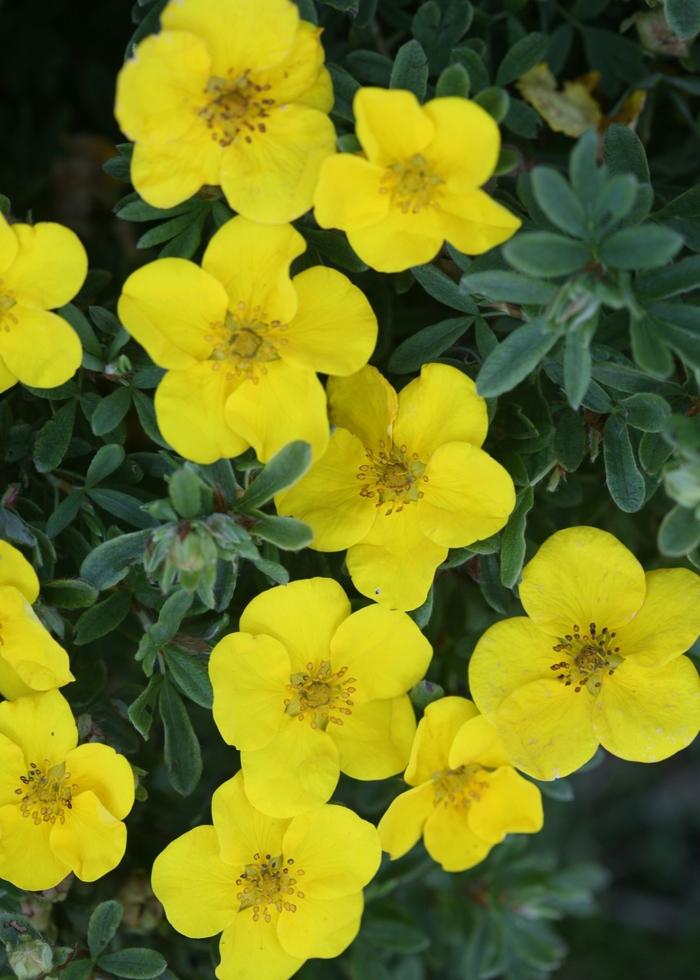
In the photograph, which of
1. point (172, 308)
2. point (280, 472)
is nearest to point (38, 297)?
point (172, 308)

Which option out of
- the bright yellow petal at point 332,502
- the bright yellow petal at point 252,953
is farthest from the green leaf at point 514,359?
the bright yellow petal at point 252,953

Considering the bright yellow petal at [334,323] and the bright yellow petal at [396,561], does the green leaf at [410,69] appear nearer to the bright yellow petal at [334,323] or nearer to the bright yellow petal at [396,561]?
the bright yellow petal at [334,323]

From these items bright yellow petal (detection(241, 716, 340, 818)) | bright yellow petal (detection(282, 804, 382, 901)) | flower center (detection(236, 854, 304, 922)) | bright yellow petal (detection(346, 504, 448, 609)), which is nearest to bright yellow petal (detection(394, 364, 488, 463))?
bright yellow petal (detection(346, 504, 448, 609))

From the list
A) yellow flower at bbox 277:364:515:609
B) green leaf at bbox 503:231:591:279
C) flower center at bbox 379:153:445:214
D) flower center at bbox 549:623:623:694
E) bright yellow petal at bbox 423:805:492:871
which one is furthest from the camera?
bright yellow petal at bbox 423:805:492:871

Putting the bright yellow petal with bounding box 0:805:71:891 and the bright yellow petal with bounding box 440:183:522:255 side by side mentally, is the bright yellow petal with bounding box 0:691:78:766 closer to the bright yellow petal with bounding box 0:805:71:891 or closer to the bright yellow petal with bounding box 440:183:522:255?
the bright yellow petal with bounding box 0:805:71:891

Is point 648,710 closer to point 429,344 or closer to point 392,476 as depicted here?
point 392,476

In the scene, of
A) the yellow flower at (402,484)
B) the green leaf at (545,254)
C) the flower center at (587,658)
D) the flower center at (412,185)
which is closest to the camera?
the green leaf at (545,254)
